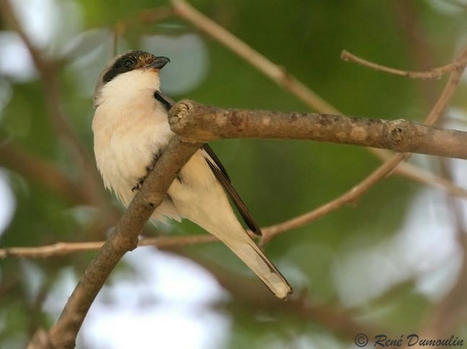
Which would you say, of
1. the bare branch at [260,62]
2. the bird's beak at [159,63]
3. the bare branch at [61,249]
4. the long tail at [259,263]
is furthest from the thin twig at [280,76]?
the bare branch at [61,249]

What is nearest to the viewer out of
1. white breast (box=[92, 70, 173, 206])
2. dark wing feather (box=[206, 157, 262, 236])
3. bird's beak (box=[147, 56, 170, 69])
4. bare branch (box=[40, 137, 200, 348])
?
bare branch (box=[40, 137, 200, 348])

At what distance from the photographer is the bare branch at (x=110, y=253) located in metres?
4.30

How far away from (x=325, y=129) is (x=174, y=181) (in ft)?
7.16

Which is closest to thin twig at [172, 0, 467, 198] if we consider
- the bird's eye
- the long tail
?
the bird's eye

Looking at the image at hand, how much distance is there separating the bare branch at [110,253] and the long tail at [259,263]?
1297 millimetres

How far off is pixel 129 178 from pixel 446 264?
2659 millimetres

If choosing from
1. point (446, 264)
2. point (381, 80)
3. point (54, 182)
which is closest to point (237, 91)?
point (381, 80)

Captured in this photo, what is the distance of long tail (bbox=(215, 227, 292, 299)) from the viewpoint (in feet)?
18.2

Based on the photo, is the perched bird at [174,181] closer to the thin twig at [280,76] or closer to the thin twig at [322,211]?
the thin twig at [322,211]

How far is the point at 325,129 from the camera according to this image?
3666 mm

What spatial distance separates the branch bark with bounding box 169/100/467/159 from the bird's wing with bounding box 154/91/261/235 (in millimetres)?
1537

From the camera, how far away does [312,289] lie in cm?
815

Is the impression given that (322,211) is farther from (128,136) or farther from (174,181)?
(128,136)

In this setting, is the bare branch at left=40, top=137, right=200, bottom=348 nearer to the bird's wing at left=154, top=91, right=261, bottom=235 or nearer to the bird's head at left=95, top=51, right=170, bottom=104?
the bird's wing at left=154, top=91, right=261, bottom=235
